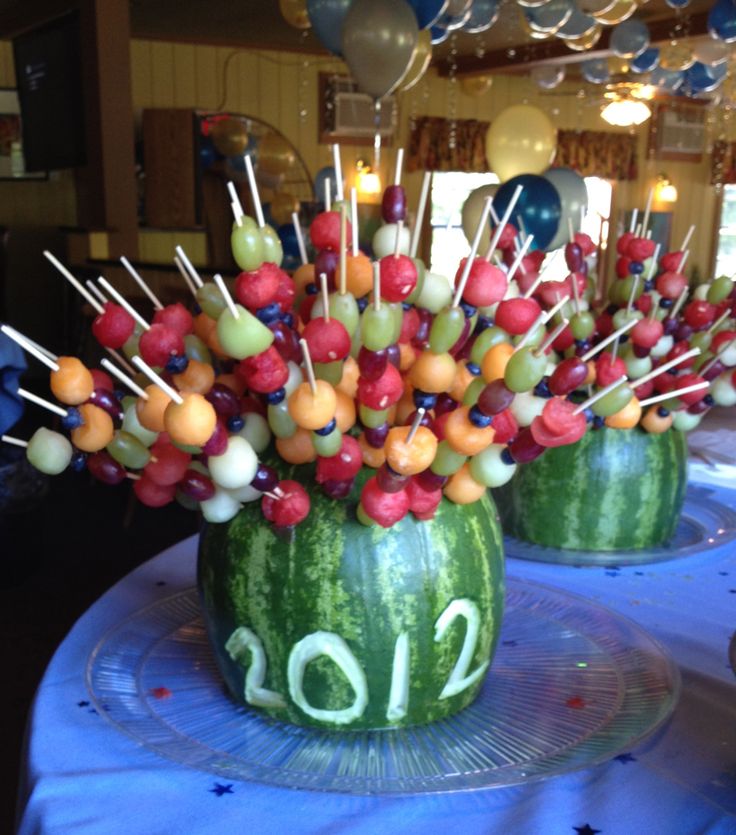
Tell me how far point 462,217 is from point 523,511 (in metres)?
Answer: 0.65

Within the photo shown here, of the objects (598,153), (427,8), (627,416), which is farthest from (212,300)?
(598,153)

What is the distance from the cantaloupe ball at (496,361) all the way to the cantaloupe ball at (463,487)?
10 cm

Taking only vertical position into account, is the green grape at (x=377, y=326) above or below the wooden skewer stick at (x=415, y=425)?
above

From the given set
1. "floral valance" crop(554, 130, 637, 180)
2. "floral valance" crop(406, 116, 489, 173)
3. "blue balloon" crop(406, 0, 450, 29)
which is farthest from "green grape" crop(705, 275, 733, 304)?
"floral valance" crop(554, 130, 637, 180)

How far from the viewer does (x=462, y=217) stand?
5.77 ft

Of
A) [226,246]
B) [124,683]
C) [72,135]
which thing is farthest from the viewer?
[226,246]

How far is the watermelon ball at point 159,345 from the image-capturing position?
2.64 ft

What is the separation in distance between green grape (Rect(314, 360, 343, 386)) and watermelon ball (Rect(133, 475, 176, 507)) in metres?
0.18

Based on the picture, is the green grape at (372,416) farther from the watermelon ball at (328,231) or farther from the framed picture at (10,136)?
the framed picture at (10,136)

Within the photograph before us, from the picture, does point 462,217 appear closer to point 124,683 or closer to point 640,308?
point 640,308

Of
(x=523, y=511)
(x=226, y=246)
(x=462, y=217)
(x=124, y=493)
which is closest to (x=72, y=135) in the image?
(x=124, y=493)

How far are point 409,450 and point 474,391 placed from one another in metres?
0.09

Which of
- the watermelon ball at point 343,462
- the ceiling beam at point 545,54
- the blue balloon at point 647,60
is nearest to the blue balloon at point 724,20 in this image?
the blue balloon at point 647,60

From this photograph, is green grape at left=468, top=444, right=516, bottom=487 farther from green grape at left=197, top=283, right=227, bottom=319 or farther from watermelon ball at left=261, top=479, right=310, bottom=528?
green grape at left=197, top=283, right=227, bottom=319
